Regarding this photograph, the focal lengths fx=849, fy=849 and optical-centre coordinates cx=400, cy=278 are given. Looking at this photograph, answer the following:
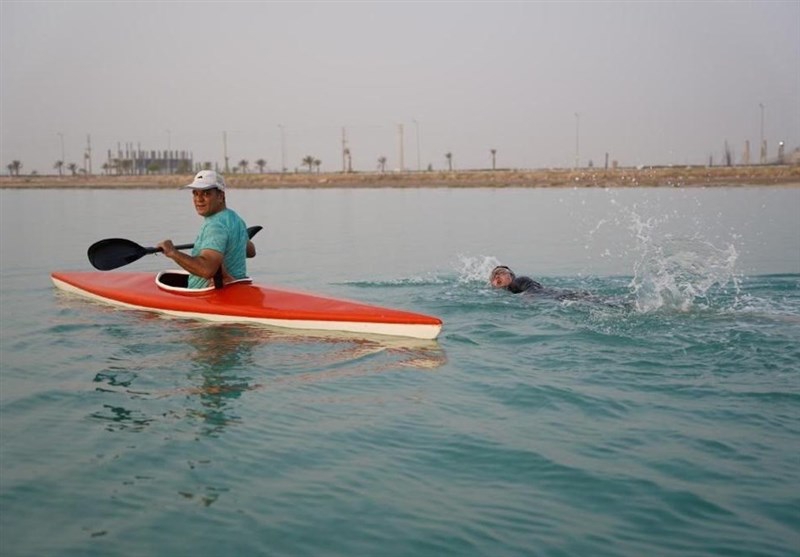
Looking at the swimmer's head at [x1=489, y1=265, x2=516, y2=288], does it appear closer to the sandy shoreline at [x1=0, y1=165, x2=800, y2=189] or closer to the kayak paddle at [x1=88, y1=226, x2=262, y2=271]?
the kayak paddle at [x1=88, y1=226, x2=262, y2=271]

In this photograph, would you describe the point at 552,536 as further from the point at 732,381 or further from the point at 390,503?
the point at 732,381

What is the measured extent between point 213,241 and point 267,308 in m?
0.83

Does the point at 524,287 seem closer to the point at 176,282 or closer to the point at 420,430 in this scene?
the point at 176,282

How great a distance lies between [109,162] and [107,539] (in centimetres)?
12832

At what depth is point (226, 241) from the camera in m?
8.30

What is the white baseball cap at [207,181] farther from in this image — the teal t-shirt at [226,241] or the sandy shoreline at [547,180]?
the sandy shoreline at [547,180]

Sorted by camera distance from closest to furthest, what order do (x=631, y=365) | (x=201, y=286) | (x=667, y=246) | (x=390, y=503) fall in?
(x=390, y=503)
(x=631, y=365)
(x=201, y=286)
(x=667, y=246)

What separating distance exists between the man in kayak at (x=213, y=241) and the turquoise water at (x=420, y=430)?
2.08 feet

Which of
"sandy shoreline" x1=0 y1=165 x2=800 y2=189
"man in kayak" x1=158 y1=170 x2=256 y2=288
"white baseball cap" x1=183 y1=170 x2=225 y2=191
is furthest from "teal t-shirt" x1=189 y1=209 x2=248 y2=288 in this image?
"sandy shoreline" x1=0 y1=165 x2=800 y2=189

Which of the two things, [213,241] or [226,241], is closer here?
[213,241]

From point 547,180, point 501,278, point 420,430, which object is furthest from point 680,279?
point 547,180

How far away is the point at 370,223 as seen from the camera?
26953 mm

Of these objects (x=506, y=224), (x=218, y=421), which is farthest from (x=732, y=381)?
(x=506, y=224)

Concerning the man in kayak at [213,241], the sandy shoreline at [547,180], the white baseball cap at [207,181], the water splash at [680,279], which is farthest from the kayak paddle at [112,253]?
the sandy shoreline at [547,180]
